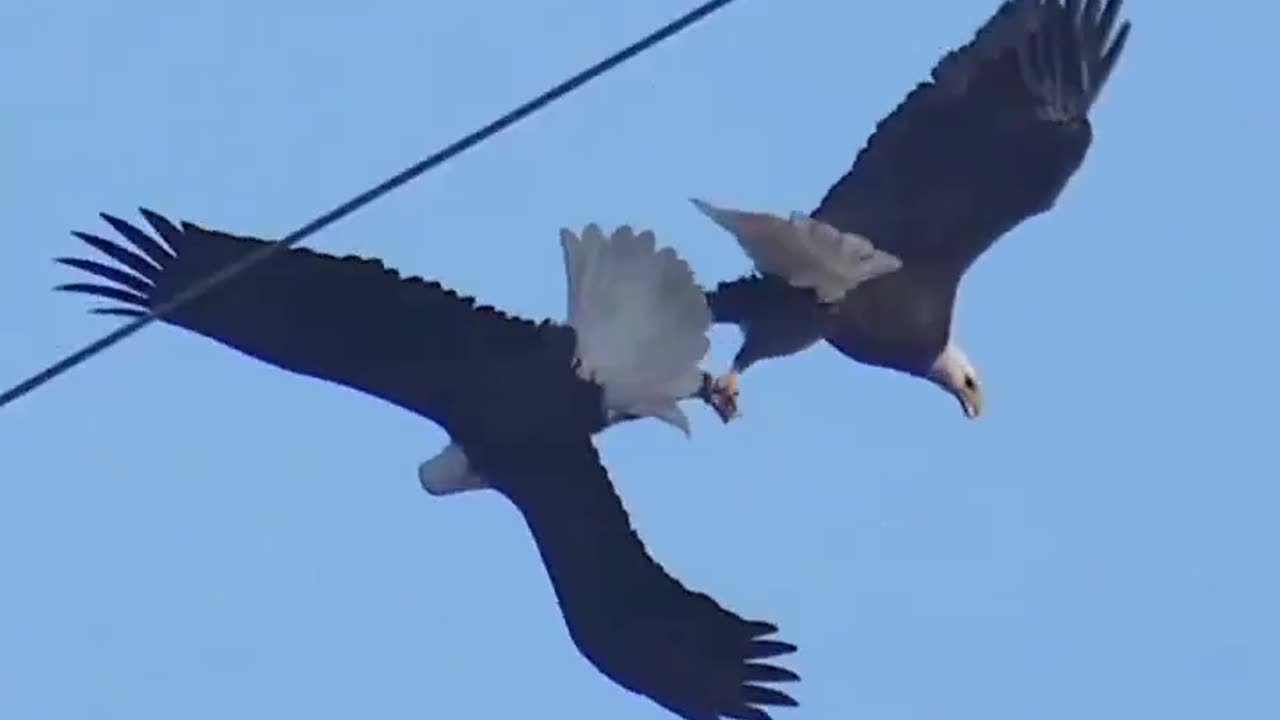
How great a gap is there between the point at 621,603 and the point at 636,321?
682mm

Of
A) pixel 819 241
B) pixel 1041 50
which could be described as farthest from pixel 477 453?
pixel 1041 50

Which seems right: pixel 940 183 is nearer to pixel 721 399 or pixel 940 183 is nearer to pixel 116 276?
pixel 721 399

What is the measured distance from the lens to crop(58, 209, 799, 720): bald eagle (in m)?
7.54

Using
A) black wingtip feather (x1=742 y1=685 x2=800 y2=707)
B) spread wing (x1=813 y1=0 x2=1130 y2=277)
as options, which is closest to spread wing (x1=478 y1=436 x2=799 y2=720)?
black wingtip feather (x1=742 y1=685 x2=800 y2=707)

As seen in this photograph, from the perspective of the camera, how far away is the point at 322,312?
762cm

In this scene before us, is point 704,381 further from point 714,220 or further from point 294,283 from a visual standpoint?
point 294,283

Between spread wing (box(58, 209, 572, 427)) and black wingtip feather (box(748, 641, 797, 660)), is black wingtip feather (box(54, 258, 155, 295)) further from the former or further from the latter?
black wingtip feather (box(748, 641, 797, 660))

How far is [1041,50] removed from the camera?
8352 millimetres

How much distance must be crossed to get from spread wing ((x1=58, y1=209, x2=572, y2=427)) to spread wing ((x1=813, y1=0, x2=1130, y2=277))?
1.02 m

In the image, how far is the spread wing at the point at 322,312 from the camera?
7414mm

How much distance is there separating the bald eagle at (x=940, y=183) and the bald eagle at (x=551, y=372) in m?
0.28

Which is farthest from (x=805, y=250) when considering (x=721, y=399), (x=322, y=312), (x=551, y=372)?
(x=322, y=312)

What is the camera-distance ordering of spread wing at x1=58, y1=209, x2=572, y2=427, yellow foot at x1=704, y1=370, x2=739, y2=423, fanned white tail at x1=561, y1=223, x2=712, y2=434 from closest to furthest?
spread wing at x1=58, y1=209, x2=572, y2=427 → fanned white tail at x1=561, y1=223, x2=712, y2=434 → yellow foot at x1=704, y1=370, x2=739, y2=423

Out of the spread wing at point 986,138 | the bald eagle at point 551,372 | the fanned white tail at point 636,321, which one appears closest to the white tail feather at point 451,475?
the bald eagle at point 551,372
